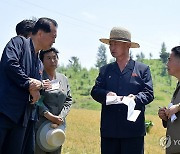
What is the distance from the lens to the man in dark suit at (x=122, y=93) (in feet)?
12.4

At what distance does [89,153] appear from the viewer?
696cm

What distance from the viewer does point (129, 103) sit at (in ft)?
11.7

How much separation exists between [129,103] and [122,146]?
20.8 inches

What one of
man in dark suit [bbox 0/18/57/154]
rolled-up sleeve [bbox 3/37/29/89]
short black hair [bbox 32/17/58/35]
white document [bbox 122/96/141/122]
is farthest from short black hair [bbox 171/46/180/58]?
rolled-up sleeve [bbox 3/37/29/89]

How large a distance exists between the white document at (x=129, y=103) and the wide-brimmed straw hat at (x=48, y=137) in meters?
0.73

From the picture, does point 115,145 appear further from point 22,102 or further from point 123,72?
point 22,102

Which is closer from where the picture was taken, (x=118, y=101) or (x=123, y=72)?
(x=118, y=101)

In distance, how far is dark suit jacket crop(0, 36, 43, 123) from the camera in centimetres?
311

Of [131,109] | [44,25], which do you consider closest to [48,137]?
[131,109]

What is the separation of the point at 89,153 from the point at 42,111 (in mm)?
3240

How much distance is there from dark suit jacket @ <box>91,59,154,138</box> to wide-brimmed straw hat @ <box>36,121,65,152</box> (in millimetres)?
515

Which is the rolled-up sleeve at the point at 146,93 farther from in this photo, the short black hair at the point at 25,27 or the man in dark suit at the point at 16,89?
the short black hair at the point at 25,27

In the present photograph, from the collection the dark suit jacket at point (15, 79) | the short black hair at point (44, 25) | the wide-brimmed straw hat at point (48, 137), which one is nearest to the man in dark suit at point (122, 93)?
the wide-brimmed straw hat at point (48, 137)

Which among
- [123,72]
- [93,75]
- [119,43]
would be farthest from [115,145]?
[93,75]
